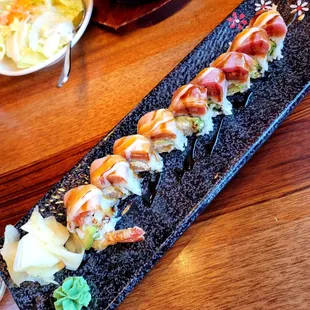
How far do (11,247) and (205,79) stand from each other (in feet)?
2.38

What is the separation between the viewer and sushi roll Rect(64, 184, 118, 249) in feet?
A: 4.26

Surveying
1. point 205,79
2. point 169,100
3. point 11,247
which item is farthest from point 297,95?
point 11,247

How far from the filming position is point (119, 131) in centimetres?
153

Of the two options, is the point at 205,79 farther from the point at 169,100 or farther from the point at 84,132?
the point at 84,132

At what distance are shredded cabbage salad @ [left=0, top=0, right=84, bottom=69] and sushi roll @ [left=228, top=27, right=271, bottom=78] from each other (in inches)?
25.3

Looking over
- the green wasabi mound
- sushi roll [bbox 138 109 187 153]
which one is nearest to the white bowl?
sushi roll [bbox 138 109 187 153]

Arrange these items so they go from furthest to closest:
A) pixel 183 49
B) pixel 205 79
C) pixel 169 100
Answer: pixel 183 49, pixel 169 100, pixel 205 79

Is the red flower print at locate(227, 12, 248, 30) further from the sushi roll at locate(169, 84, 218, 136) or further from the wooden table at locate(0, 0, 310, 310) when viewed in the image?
the sushi roll at locate(169, 84, 218, 136)

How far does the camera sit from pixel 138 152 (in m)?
1.36

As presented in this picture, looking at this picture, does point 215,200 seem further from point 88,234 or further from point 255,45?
point 255,45

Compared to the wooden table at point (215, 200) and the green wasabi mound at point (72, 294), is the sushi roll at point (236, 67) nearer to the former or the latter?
the wooden table at point (215, 200)

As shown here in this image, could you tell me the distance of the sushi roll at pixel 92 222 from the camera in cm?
130

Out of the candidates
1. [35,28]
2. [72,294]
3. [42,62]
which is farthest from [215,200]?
[35,28]

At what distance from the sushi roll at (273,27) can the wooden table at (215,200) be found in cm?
18
